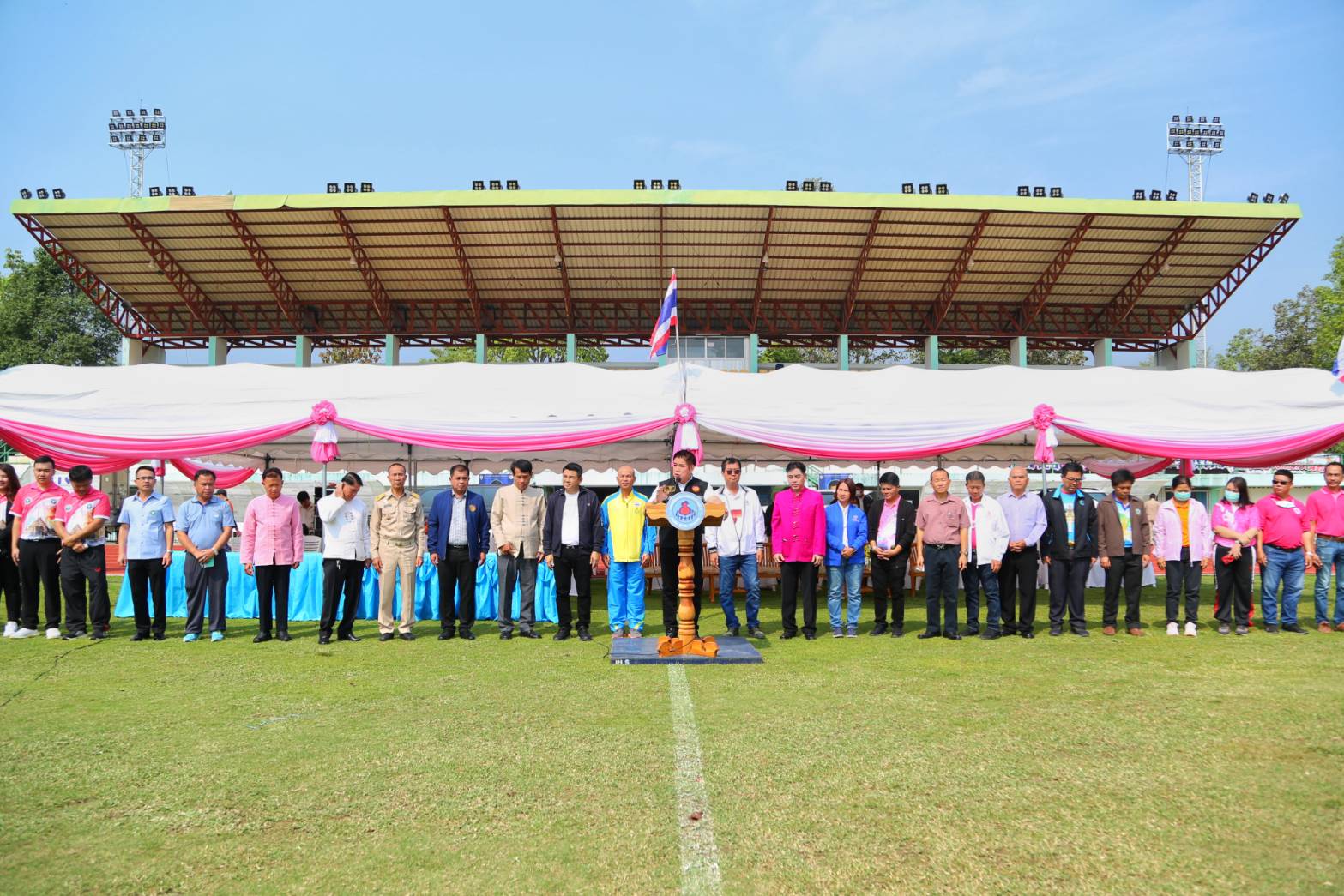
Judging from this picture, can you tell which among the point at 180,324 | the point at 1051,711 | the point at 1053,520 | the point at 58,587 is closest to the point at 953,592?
the point at 1053,520

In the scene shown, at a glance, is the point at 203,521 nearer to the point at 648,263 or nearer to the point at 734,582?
the point at 734,582

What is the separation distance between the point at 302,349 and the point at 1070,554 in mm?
27068

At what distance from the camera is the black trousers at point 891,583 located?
28.6 ft

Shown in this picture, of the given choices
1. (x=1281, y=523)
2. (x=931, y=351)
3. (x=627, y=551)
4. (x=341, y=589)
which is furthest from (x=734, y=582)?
(x=931, y=351)

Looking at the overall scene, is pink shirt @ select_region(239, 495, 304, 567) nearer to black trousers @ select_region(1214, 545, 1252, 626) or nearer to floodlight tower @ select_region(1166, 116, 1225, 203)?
black trousers @ select_region(1214, 545, 1252, 626)

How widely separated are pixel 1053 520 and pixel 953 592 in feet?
4.08

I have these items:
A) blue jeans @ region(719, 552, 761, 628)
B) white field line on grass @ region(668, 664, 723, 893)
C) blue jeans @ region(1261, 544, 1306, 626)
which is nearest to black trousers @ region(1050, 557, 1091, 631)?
blue jeans @ region(1261, 544, 1306, 626)

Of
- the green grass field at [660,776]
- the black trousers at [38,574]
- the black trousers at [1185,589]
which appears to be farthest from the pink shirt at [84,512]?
the black trousers at [1185,589]

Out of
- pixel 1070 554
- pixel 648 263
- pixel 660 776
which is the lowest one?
pixel 660 776

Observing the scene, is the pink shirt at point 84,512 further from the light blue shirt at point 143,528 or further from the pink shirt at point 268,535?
the pink shirt at point 268,535

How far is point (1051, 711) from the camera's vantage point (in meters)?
5.37

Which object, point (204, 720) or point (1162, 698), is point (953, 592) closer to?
point (1162, 698)

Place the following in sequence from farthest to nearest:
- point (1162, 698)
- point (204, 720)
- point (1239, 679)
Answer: point (1239, 679) < point (1162, 698) < point (204, 720)

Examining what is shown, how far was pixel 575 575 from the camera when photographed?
836 cm
